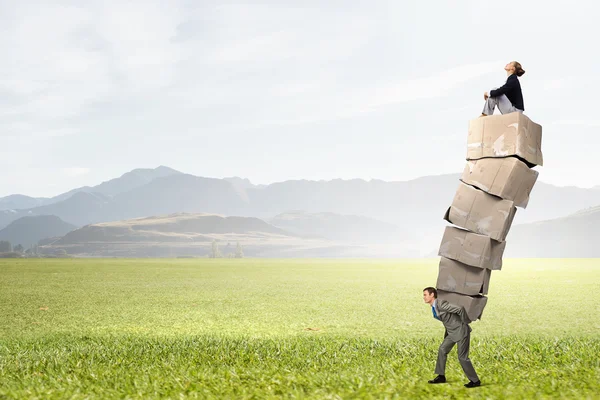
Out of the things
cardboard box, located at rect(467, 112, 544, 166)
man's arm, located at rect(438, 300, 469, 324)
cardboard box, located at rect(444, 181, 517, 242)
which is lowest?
man's arm, located at rect(438, 300, 469, 324)

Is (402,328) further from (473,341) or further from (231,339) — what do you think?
(231,339)

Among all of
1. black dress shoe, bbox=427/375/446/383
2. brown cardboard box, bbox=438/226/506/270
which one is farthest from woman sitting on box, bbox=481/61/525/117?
black dress shoe, bbox=427/375/446/383

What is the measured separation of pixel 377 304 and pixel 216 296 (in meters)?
7.01

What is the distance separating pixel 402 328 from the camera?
47.2ft

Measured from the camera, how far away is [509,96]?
7.96 metres

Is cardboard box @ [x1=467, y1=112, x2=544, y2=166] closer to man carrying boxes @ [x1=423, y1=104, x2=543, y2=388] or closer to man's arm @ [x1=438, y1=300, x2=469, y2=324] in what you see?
man carrying boxes @ [x1=423, y1=104, x2=543, y2=388]

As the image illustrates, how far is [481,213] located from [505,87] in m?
1.90

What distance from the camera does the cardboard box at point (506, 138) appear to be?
24.6 ft

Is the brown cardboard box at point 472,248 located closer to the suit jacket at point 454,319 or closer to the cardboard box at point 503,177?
the cardboard box at point 503,177

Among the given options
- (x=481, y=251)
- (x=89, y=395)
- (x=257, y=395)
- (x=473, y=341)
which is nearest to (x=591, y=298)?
(x=473, y=341)

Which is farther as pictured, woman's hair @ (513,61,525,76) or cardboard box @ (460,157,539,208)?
woman's hair @ (513,61,525,76)

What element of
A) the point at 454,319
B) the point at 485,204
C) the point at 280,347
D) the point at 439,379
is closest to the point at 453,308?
the point at 454,319

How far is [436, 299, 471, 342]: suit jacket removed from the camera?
6.98 meters

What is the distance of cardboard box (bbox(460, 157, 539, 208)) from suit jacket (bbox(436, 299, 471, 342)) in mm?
1700
